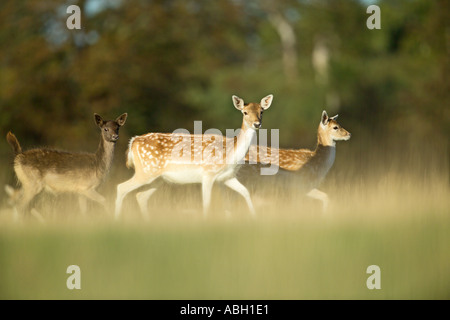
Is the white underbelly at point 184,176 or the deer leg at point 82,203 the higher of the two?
the white underbelly at point 184,176

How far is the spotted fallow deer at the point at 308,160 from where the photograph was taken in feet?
29.2

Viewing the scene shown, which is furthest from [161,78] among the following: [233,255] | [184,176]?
[233,255]

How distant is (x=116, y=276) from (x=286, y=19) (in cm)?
2895

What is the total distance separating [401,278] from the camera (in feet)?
19.6

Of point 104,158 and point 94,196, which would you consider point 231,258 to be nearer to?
point 94,196

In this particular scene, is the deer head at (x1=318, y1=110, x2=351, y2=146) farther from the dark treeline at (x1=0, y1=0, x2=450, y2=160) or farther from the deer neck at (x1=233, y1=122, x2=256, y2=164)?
the dark treeline at (x1=0, y1=0, x2=450, y2=160)

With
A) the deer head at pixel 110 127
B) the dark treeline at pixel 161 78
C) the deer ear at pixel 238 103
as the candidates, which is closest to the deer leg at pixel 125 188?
the deer head at pixel 110 127

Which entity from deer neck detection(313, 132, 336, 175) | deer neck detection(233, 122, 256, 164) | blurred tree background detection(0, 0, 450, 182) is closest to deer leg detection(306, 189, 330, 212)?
deer neck detection(313, 132, 336, 175)

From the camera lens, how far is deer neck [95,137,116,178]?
8344 mm

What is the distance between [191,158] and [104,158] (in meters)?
0.92

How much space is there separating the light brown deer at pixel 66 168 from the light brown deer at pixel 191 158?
30 cm

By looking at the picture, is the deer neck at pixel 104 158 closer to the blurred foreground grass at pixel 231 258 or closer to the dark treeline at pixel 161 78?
the blurred foreground grass at pixel 231 258

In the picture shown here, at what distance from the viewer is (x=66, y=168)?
8273 mm

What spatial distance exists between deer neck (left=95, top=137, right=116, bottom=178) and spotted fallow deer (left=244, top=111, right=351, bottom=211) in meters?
1.57
